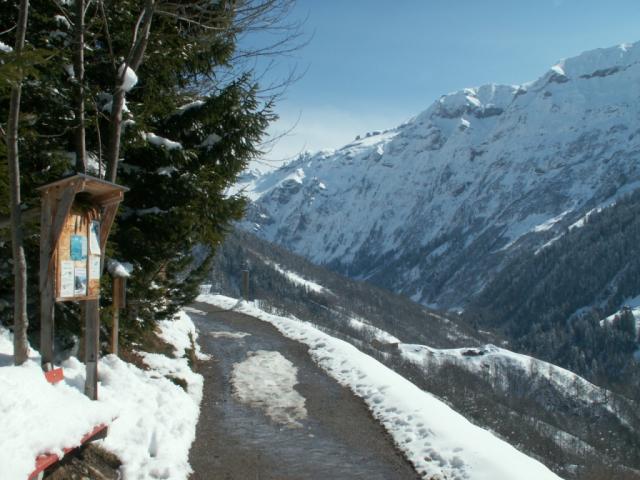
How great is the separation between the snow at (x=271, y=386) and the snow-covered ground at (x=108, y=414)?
1233mm

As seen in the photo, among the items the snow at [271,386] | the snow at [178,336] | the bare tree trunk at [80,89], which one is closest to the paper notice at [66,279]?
the bare tree trunk at [80,89]

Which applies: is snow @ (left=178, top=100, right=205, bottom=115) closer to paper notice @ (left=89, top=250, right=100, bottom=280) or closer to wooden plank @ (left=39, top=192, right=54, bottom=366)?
paper notice @ (left=89, top=250, right=100, bottom=280)

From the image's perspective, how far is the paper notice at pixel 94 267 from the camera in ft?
22.1

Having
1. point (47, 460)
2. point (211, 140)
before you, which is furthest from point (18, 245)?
point (211, 140)

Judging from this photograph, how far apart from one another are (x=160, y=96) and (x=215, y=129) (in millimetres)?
1133

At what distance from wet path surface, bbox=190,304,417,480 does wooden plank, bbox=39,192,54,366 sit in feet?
8.16

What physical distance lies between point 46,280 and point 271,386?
6753 mm

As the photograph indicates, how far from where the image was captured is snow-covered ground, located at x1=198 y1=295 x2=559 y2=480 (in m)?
7.78

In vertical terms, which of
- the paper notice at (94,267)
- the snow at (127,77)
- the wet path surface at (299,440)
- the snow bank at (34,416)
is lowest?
the wet path surface at (299,440)

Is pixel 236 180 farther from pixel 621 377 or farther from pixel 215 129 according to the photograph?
pixel 621 377

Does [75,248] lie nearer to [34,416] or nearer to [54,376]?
[54,376]

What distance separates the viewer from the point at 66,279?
633 centimetres

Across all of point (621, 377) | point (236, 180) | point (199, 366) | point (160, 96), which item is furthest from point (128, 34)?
point (621, 377)

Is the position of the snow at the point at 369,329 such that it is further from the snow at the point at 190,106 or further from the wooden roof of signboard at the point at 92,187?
the wooden roof of signboard at the point at 92,187
